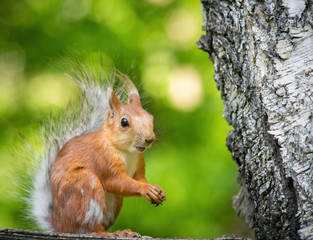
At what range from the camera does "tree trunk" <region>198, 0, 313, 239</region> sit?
6.03ft

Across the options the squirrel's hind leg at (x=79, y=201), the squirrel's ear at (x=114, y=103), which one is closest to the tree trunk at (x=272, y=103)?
the squirrel's ear at (x=114, y=103)

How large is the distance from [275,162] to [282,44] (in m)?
0.46

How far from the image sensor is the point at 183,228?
307cm

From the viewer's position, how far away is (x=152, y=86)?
11.2 ft

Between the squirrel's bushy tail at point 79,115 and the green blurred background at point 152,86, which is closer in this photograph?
the squirrel's bushy tail at point 79,115

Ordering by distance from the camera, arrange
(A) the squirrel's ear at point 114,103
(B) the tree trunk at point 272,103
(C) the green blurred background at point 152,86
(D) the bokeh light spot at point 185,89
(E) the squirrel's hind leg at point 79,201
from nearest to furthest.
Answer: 1. (B) the tree trunk at point 272,103
2. (E) the squirrel's hind leg at point 79,201
3. (A) the squirrel's ear at point 114,103
4. (C) the green blurred background at point 152,86
5. (D) the bokeh light spot at point 185,89

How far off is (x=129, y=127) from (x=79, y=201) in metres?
0.37

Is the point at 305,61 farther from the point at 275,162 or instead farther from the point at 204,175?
the point at 204,175

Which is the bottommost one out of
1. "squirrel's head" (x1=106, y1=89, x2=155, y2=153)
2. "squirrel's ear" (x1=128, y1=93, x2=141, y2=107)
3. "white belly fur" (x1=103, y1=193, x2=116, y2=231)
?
"white belly fur" (x1=103, y1=193, x2=116, y2=231)

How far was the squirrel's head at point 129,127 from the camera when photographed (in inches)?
79.7

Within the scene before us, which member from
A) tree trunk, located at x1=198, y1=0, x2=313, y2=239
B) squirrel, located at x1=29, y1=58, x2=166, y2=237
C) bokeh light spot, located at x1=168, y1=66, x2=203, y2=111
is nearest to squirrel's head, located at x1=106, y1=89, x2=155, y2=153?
squirrel, located at x1=29, y1=58, x2=166, y2=237

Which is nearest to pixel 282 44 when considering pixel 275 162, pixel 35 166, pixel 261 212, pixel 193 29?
pixel 275 162

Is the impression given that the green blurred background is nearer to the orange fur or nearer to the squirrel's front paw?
the orange fur

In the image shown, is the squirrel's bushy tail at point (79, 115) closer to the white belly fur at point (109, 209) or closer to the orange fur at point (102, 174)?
the orange fur at point (102, 174)
